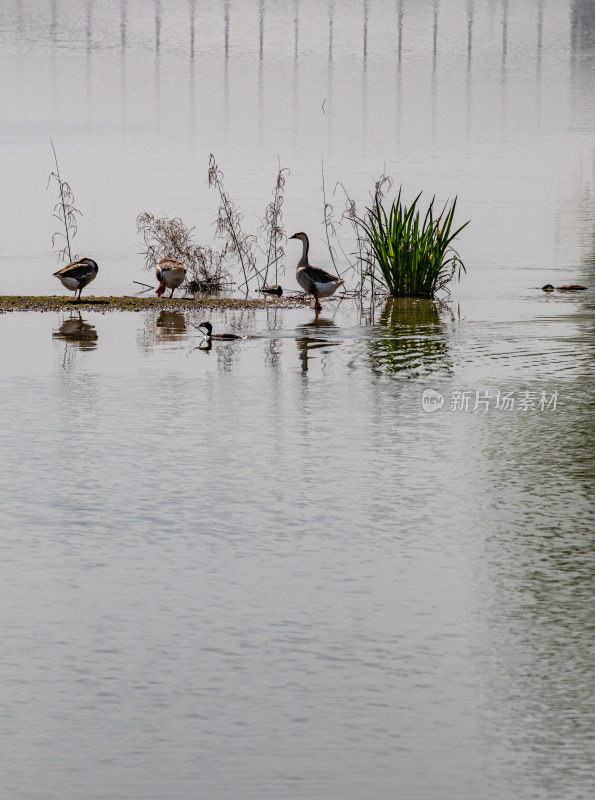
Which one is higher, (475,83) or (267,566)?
(475,83)

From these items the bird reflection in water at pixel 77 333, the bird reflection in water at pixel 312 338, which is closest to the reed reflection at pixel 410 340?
the bird reflection in water at pixel 312 338

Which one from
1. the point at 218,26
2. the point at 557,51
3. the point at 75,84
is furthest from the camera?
the point at 218,26

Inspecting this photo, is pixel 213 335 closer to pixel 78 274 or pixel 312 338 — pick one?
pixel 312 338

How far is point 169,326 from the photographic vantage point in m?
16.1

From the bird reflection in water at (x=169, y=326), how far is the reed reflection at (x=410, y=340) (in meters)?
2.14

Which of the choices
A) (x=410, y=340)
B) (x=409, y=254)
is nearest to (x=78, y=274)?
(x=409, y=254)

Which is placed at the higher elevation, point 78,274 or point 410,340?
point 78,274

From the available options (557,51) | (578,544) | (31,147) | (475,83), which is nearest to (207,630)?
(578,544)

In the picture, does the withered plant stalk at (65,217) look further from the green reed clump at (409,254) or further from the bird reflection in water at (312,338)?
the green reed clump at (409,254)

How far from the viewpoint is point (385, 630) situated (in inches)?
262

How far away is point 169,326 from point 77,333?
113 cm

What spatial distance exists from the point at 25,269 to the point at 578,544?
14.7m

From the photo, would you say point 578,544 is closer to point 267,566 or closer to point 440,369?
point 267,566

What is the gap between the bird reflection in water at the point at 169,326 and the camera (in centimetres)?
1532
